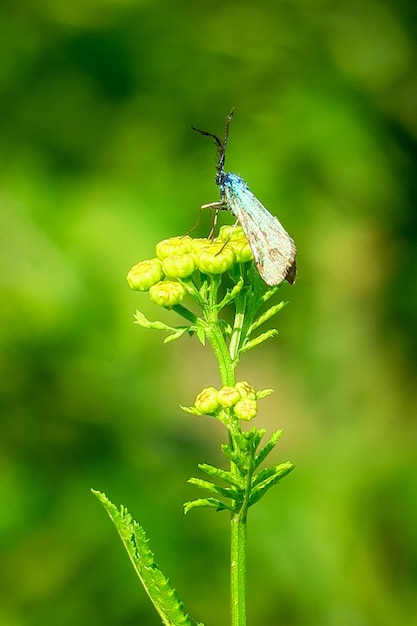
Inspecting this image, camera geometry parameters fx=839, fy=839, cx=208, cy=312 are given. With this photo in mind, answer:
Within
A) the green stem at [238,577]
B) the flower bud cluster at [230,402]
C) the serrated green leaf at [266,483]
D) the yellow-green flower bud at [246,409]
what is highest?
the flower bud cluster at [230,402]

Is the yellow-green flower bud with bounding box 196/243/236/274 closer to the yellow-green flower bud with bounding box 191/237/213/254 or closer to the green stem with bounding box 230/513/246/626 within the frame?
the yellow-green flower bud with bounding box 191/237/213/254

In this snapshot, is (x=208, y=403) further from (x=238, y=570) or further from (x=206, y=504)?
(x=238, y=570)

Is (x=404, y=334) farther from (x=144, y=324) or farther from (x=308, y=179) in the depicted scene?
(x=144, y=324)

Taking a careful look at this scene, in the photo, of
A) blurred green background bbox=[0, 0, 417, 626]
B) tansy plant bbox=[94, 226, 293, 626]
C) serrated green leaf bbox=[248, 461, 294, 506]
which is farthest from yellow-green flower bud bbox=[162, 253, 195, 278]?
blurred green background bbox=[0, 0, 417, 626]

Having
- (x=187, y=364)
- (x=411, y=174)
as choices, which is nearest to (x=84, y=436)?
(x=187, y=364)

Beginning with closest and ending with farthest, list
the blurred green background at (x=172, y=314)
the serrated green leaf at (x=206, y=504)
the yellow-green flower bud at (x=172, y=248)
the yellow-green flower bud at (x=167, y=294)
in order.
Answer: the serrated green leaf at (x=206, y=504) < the yellow-green flower bud at (x=167, y=294) < the yellow-green flower bud at (x=172, y=248) < the blurred green background at (x=172, y=314)

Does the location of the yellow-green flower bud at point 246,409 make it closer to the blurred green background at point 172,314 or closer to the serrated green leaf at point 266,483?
the serrated green leaf at point 266,483

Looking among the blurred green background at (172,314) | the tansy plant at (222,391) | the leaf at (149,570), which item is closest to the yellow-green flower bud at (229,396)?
the tansy plant at (222,391)
